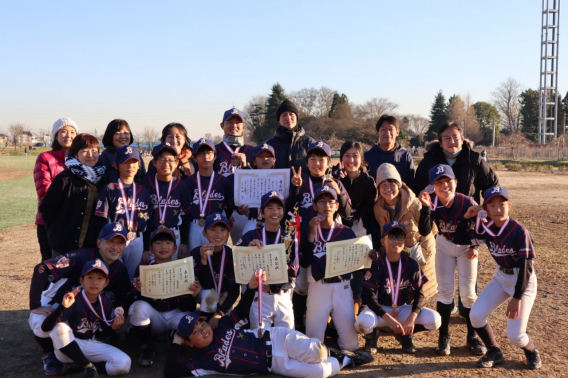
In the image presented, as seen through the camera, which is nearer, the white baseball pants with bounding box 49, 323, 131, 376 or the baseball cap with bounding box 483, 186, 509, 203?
the white baseball pants with bounding box 49, 323, 131, 376

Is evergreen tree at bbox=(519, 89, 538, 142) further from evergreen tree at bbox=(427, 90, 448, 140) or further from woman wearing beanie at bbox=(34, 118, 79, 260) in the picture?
woman wearing beanie at bbox=(34, 118, 79, 260)

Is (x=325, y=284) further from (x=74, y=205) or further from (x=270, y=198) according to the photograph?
(x=74, y=205)

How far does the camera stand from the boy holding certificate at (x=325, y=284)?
4.87 m

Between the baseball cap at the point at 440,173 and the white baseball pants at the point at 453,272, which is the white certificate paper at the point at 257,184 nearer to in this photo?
the baseball cap at the point at 440,173

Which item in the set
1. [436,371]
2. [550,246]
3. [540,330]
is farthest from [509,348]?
[550,246]

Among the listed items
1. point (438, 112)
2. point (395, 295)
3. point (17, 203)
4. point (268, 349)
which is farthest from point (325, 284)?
point (438, 112)

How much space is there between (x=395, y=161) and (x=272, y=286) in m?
2.34

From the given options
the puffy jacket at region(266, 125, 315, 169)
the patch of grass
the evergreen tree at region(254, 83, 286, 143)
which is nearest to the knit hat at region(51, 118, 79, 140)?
the puffy jacket at region(266, 125, 315, 169)

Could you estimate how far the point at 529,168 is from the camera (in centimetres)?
3397

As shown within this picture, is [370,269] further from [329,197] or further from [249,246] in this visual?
[249,246]

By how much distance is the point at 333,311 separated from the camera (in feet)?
16.3

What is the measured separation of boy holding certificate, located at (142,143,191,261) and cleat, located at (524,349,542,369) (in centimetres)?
375

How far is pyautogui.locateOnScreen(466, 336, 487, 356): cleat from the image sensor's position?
15.7 ft

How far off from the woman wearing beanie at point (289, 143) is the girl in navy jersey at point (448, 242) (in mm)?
1727
